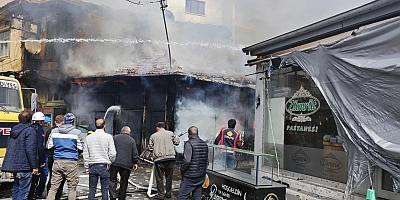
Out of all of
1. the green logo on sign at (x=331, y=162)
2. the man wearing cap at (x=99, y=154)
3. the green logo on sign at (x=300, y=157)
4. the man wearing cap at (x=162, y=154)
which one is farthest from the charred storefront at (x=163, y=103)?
the green logo on sign at (x=331, y=162)

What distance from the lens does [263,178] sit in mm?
5820

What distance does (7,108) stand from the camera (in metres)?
7.83

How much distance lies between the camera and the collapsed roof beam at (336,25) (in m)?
4.24

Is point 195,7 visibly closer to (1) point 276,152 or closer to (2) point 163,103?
(2) point 163,103

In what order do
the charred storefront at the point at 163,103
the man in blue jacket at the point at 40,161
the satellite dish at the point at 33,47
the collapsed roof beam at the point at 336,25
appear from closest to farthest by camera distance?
the collapsed roof beam at the point at 336,25, the man in blue jacket at the point at 40,161, the charred storefront at the point at 163,103, the satellite dish at the point at 33,47

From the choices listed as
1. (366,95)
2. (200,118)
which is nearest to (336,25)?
(366,95)

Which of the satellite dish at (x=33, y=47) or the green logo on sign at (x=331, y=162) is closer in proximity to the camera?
the green logo on sign at (x=331, y=162)

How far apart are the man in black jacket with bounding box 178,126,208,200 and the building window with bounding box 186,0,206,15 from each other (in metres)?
22.2

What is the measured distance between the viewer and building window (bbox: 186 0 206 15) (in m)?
26.8

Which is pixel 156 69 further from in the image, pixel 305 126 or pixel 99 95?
pixel 305 126

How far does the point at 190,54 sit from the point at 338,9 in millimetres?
10078

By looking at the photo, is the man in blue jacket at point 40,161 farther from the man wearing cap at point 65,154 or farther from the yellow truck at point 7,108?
the yellow truck at point 7,108

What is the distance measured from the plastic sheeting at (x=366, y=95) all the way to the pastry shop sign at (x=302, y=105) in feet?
1.94

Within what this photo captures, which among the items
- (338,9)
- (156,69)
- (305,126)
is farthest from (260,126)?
(156,69)
